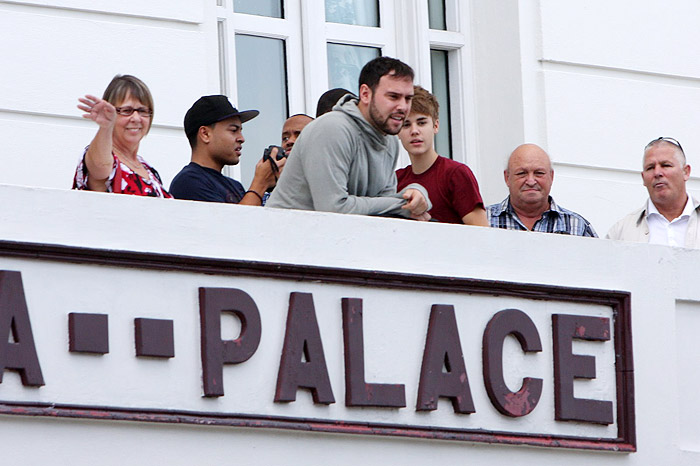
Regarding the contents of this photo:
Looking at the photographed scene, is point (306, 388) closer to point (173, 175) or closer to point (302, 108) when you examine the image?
point (173, 175)

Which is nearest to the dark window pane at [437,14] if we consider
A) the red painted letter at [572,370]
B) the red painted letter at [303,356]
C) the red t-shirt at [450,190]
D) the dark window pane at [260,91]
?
the dark window pane at [260,91]

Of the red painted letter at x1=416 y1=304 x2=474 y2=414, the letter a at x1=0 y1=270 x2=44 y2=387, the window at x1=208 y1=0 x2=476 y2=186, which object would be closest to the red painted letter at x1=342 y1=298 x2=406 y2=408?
the red painted letter at x1=416 y1=304 x2=474 y2=414

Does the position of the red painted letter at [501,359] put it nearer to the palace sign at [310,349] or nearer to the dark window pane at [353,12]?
the palace sign at [310,349]

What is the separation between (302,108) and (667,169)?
196 cm

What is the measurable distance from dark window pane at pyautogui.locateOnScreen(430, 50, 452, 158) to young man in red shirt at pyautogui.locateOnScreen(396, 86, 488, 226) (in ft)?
5.42

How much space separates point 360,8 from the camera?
29.7 feet

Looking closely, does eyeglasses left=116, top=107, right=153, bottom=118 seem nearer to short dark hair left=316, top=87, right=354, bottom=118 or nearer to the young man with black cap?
the young man with black cap

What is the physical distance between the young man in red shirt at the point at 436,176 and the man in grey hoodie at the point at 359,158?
0.45 metres

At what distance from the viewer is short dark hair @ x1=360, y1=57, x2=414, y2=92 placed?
22.0 feet

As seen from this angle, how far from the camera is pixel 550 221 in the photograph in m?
7.72

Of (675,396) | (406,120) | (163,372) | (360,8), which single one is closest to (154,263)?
(163,372)

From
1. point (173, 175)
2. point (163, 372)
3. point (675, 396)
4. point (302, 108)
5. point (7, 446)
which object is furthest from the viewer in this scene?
point (302, 108)

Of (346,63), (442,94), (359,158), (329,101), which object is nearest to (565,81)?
(442,94)

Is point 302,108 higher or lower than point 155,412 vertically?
higher
